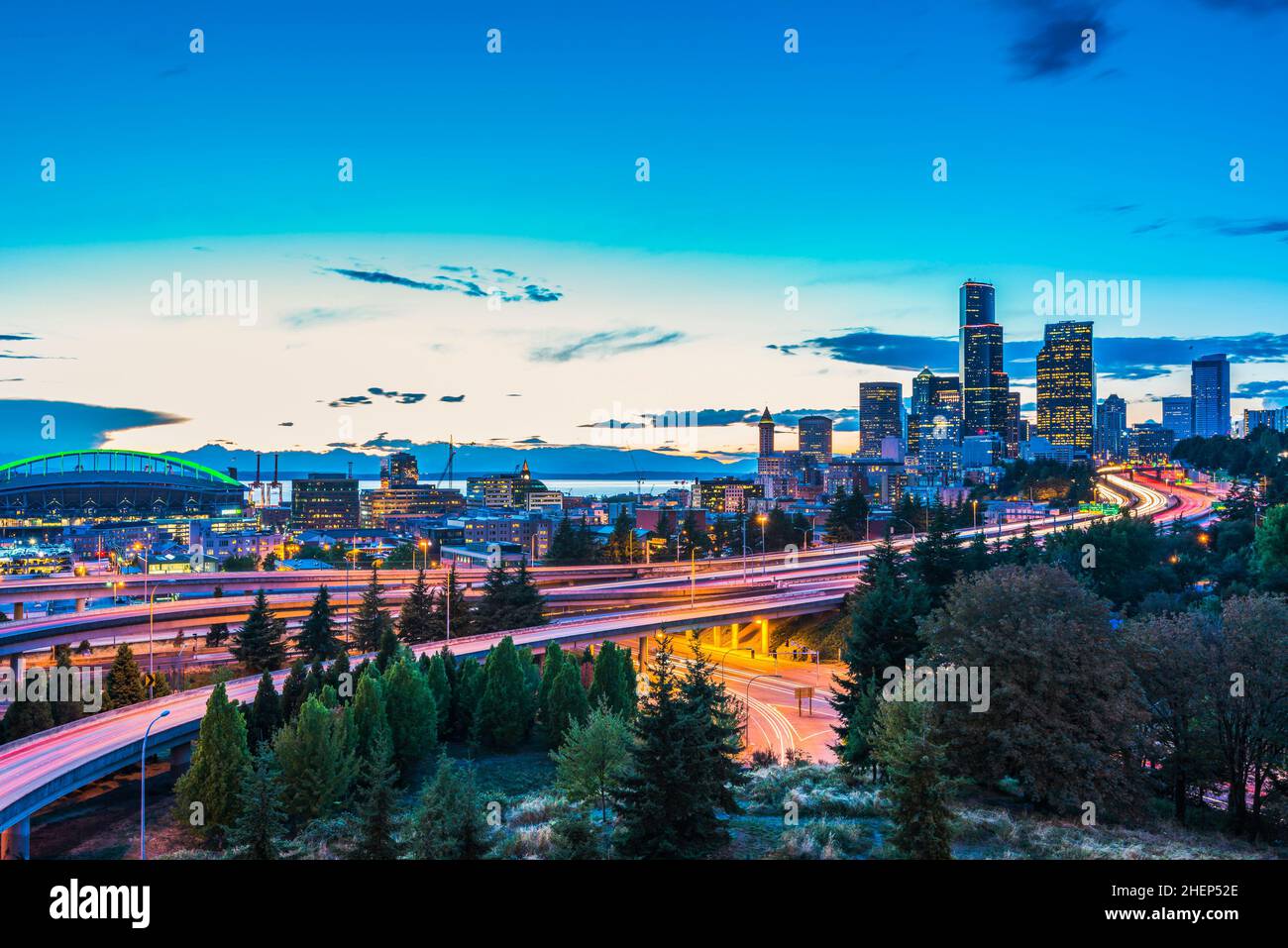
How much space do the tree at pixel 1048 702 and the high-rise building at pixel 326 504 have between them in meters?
176

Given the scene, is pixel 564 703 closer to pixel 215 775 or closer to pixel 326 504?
pixel 215 775

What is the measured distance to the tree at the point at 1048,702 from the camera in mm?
17656

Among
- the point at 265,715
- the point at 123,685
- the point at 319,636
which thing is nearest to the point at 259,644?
the point at 319,636

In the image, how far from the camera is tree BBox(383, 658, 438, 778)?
88.1 feet

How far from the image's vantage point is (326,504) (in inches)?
7490

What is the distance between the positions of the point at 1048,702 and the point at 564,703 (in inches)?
655

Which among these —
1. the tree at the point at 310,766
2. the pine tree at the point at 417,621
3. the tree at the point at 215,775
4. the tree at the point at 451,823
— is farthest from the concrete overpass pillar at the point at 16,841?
the pine tree at the point at 417,621

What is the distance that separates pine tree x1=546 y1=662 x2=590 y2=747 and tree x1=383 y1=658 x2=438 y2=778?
4.06m

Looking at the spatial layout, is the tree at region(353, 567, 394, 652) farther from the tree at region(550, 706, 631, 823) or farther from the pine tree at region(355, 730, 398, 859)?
the pine tree at region(355, 730, 398, 859)

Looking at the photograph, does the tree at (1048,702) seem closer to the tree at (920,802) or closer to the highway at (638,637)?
the tree at (920,802)

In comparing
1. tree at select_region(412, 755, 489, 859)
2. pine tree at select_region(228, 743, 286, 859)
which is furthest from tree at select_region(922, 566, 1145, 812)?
Result: pine tree at select_region(228, 743, 286, 859)

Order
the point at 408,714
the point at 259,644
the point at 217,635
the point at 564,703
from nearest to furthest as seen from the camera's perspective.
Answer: the point at 408,714, the point at 564,703, the point at 259,644, the point at 217,635

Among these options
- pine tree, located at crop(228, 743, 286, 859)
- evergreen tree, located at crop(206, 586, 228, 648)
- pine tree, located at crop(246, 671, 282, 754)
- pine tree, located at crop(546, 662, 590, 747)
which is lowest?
evergreen tree, located at crop(206, 586, 228, 648)
